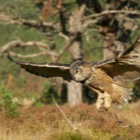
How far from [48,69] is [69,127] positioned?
109 centimetres

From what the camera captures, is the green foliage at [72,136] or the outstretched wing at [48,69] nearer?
the green foliage at [72,136]

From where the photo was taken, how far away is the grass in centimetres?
897

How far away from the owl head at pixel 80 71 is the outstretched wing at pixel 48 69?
419mm

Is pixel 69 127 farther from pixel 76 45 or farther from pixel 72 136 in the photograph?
pixel 76 45

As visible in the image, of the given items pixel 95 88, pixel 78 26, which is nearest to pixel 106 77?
pixel 95 88

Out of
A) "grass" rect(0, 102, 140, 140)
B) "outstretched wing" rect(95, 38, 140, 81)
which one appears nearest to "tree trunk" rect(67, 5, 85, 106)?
"grass" rect(0, 102, 140, 140)

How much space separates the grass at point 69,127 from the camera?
8966 mm

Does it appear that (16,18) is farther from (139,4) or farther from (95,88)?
(95,88)

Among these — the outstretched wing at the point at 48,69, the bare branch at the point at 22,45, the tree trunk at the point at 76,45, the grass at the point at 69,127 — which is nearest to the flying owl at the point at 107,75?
the outstretched wing at the point at 48,69

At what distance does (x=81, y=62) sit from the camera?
8703mm

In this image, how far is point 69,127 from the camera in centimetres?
976

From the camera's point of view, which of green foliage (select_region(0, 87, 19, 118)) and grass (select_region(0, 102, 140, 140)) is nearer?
grass (select_region(0, 102, 140, 140))

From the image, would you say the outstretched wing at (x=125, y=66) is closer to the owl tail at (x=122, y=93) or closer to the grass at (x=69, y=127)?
the owl tail at (x=122, y=93)

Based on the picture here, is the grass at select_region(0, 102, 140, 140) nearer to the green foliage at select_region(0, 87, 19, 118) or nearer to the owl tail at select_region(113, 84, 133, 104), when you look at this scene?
the green foliage at select_region(0, 87, 19, 118)
